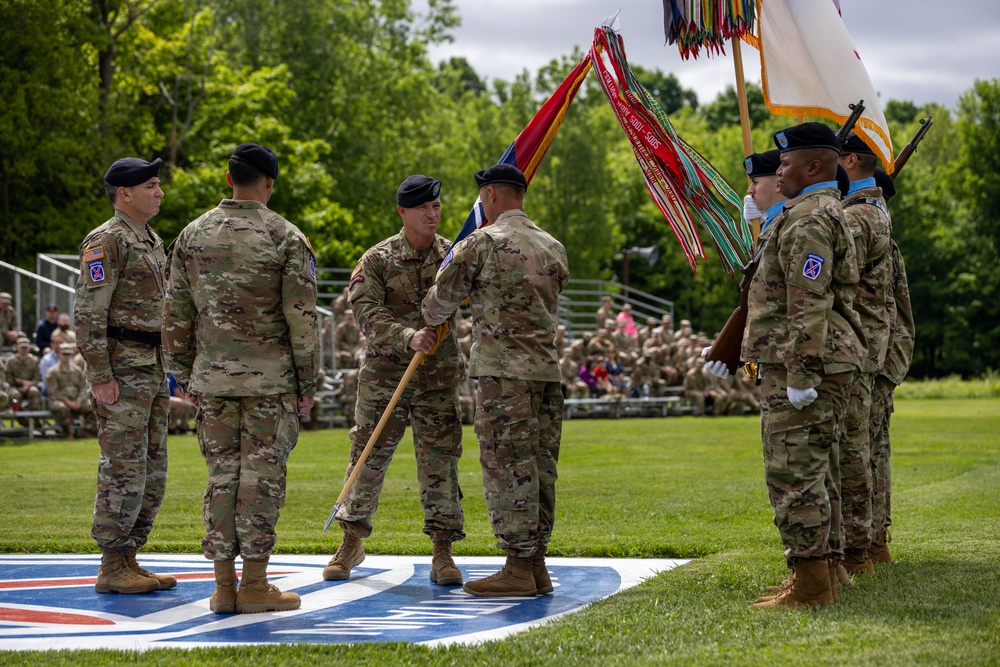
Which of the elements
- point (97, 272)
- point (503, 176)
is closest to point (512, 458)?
point (503, 176)

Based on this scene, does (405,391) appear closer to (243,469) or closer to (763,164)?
(243,469)

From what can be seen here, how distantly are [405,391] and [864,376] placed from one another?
2.72 meters

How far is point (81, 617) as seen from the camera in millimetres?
6316

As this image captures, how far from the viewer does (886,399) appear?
307 inches

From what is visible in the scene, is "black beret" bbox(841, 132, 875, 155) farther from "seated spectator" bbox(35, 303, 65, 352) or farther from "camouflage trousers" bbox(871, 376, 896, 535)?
"seated spectator" bbox(35, 303, 65, 352)

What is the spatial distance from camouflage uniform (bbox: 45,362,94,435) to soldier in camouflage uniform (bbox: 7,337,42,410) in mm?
245

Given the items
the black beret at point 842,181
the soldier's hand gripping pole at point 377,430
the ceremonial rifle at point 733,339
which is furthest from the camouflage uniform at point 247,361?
the black beret at point 842,181

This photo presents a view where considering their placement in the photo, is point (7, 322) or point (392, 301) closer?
point (392, 301)

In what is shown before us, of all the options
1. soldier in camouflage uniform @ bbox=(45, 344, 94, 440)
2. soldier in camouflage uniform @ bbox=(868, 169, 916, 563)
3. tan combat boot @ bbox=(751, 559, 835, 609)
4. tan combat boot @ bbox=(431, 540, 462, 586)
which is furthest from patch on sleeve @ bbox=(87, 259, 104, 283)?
soldier in camouflage uniform @ bbox=(45, 344, 94, 440)

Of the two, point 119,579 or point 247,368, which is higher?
point 247,368

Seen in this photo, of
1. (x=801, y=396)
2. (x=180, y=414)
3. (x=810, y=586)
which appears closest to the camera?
(x=801, y=396)

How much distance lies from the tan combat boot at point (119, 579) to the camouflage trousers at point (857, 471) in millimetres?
3921

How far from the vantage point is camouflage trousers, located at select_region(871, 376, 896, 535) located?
7652mm

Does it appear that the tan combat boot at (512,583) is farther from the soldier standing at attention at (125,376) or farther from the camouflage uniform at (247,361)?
the soldier standing at attention at (125,376)
